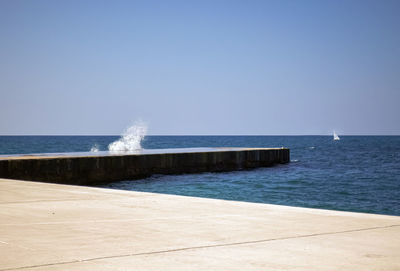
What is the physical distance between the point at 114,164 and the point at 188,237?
22049 mm

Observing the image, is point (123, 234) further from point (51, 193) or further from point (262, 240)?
point (51, 193)

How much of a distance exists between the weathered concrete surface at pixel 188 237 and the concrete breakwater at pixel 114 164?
15.0 m

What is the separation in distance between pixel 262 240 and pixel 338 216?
2110 mm

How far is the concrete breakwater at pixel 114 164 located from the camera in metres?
22.7

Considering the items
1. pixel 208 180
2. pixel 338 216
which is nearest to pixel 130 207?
pixel 338 216

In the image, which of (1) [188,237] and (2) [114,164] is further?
(2) [114,164]

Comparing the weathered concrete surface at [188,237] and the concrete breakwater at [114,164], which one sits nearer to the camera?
the weathered concrete surface at [188,237]

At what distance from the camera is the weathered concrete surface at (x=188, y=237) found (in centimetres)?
417

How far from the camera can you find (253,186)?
85.2 ft

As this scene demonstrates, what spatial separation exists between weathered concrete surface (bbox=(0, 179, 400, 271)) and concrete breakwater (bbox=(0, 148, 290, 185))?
15.0 m

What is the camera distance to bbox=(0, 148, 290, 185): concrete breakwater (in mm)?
22703

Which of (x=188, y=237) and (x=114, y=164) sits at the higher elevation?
(x=188, y=237)

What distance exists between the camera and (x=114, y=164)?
2692 centimetres

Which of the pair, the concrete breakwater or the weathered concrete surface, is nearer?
the weathered concrete surface
